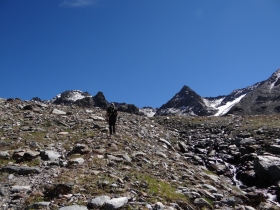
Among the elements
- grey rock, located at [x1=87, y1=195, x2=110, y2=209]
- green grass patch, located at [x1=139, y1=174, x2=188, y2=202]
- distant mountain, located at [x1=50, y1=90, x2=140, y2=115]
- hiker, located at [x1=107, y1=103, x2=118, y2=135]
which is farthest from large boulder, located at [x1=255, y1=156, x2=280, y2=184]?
distant mountain, located at [x1=50, y1=90, x2=140, y2=115]

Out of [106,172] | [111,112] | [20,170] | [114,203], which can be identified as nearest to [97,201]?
[114,203]

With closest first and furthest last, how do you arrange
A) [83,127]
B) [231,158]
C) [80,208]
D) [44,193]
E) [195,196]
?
1. [80,208]
2. [44,193]
3. [195,196]
4. [83,127]
5. [231,158]

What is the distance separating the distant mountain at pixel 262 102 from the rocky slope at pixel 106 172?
97790mm

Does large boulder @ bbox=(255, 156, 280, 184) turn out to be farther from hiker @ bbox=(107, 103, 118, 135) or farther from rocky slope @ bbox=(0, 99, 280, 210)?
hiker @ bbox=(107, 103, 118, 135)

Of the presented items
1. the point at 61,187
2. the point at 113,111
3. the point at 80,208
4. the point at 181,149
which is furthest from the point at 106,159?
the point at 181,149

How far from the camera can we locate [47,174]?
12758mm

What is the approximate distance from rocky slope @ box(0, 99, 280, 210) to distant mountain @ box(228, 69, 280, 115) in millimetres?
97790

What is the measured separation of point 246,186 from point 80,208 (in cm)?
1510

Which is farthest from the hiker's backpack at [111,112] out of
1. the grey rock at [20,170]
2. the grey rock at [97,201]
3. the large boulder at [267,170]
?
the grey rock at [97,201]

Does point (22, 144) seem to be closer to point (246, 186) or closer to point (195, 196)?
point (195, 196)

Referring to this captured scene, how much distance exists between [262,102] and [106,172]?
132454 millimetres

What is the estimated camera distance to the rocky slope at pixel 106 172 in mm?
10656

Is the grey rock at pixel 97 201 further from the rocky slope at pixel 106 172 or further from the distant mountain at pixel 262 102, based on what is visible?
the distant mountain at pixel 262 102

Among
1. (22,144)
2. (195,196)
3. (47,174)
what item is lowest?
(195,196)
